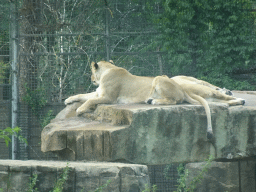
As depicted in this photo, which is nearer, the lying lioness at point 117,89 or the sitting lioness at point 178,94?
the sitting lioness at point 178,94

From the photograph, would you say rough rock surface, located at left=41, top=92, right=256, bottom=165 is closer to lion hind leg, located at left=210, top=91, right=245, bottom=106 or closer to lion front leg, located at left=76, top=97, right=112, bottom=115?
lion hind leg, located at left=210, top=91, right=245, bottom=106

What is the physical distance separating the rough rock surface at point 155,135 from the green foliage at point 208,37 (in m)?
2.43

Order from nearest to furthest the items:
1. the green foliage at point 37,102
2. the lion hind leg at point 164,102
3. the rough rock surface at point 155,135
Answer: the rough rock surface at point 155,135
the lion hind leg at point 164,102
the green foliage at point 37,102

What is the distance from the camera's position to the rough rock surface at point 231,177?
5926 millimetres

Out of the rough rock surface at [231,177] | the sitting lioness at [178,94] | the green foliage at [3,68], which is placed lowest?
the rough rock surface at [231,177]

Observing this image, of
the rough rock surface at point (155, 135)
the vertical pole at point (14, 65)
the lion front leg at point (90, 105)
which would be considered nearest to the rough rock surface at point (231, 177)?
the rough rock surface at point (155, 135)

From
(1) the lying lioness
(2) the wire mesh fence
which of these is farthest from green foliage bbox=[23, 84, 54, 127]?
(1) the lying lioness

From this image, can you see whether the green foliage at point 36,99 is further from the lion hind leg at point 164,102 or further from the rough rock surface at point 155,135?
the lion hind leg at point 164,102

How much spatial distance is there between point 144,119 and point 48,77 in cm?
338

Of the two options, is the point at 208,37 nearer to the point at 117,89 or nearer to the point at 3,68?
the point at 117,89

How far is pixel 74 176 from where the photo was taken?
11.9 ft

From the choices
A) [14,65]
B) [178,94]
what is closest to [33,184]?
[178,94]

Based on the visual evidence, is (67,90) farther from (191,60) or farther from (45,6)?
(191,60)

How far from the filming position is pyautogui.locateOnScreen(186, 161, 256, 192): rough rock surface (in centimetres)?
593
